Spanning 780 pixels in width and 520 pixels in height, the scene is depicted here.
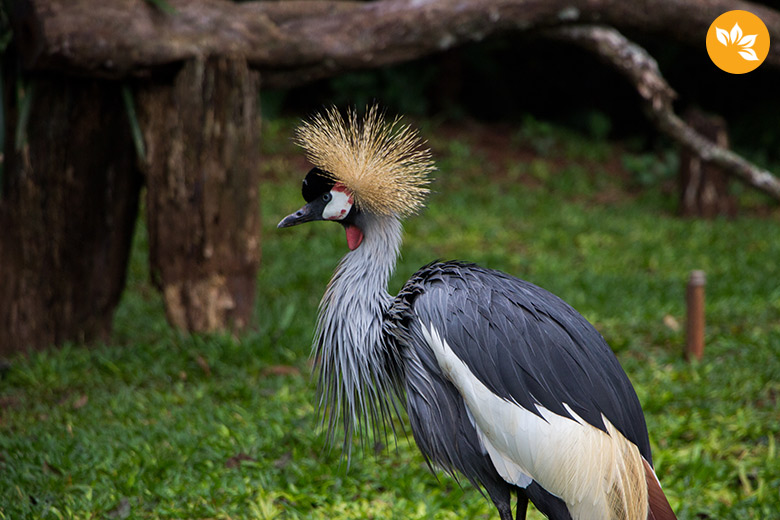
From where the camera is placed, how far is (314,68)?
427cm

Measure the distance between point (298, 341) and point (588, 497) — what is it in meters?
2.41

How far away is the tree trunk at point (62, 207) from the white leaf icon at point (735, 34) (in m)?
3.43

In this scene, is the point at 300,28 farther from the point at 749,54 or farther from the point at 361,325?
the point at 749,54

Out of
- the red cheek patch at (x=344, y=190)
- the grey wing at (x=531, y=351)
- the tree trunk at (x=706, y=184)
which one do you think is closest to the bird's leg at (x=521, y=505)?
the grey wing at (x=531, y=351)

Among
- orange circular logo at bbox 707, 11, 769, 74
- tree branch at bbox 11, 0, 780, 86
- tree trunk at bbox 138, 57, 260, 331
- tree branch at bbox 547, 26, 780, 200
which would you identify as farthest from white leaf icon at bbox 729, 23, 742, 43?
tree trunk at bbox 138, 57, 260, 331

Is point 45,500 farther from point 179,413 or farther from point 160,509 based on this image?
point 179,413

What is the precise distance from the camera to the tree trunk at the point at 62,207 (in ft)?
12.7

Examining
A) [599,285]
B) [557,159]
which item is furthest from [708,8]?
[557,159]

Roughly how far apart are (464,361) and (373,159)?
684mm

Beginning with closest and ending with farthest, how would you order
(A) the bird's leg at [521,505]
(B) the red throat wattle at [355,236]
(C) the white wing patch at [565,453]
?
(C) the white wing patch at [565,453], (A) the bird's leg at [521,505], (B) the red throat wattle at [355,236]

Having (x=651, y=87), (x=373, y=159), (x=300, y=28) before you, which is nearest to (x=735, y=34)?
(x=651, y=87)

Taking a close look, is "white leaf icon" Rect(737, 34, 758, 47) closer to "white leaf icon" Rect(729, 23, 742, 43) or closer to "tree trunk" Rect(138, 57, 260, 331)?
"white leaf icon" Rect(729, 23, 742, 43)

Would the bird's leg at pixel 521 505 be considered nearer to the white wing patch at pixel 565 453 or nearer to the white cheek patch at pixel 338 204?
the white wing patch at pixel 565 453

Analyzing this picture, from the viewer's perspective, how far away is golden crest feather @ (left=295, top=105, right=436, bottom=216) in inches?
95.5
